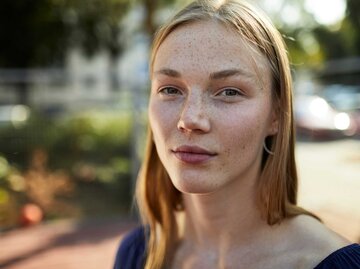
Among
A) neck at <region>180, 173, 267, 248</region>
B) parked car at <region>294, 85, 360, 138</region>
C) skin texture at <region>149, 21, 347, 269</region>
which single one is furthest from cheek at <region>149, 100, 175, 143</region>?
parked car at <region>294, 85, 360, 138</region>

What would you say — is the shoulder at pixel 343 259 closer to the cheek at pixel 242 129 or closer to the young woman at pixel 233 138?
the young woman at pixel 233 138

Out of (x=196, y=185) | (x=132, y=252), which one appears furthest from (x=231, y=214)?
(x=132, y=252)

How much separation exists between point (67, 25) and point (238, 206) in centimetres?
2077

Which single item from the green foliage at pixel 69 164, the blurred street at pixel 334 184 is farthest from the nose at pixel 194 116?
the green foliage at pixel 69 164

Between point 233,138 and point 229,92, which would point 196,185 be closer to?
point 233,138

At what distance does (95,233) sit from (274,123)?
514cm

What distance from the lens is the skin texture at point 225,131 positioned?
52.6 inches

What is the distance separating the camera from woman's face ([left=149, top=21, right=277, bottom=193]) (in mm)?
1333

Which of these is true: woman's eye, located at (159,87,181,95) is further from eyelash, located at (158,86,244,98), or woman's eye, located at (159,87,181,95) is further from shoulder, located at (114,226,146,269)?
shoulder, located at (114,226,146,269)

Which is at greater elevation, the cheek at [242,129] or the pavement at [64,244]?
the cheek at [242,129]

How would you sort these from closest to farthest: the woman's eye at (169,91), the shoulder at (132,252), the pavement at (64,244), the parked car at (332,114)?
the woman's eye at (169,91)
the shoulder at (132,252)
the pavement at (64,244)
the parked car at (332,114)

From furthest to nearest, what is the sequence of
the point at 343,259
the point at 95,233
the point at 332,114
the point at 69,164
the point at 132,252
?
the point at 332,114, the point at 69,164, the point at 95,233, the point at 132,252, the point at 343,259

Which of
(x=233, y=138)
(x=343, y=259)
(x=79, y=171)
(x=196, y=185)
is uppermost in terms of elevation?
(x=233, y=138)

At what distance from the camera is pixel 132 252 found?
1.75 m
